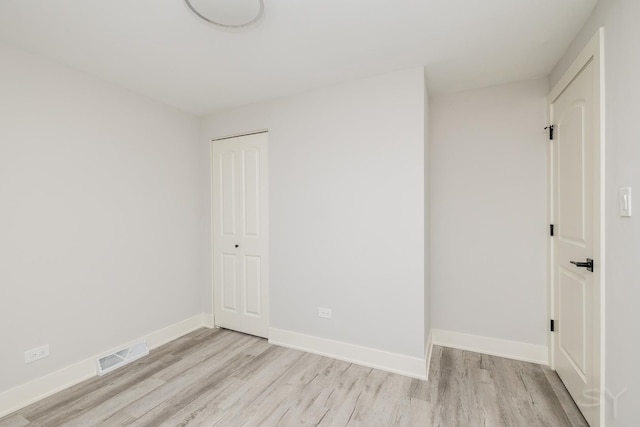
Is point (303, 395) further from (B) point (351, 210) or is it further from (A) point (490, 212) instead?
(A) point (490, 212)

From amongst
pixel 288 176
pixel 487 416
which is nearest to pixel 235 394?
pixel 487 416

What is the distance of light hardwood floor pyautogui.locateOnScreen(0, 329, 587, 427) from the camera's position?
176cm

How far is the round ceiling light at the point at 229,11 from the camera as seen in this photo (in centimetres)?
147

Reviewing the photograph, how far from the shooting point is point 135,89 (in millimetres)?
2600

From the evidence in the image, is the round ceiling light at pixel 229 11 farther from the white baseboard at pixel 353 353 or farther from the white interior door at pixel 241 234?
the white baseboard at pixel 353 353

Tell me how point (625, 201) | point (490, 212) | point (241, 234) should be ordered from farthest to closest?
point (241, 234)
point (490, 212)
point (625, 201)

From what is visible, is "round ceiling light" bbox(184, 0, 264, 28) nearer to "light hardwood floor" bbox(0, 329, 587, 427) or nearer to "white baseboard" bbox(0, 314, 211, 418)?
"light hardwood floor" bbox(0, 329, 587, 427)

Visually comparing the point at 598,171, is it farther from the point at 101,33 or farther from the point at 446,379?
the point at 101,33

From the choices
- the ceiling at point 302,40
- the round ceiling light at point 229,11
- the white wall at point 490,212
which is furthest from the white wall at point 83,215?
the white wall at point 490,212

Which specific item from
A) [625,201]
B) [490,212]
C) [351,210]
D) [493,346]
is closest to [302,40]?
[351,210]

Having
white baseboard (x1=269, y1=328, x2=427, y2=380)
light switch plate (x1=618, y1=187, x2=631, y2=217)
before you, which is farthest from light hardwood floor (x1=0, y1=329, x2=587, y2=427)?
light switch plate (x1=618, y1=187, x2=631, y2=217)

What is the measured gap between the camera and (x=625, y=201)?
1271mm

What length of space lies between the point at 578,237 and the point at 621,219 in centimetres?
58

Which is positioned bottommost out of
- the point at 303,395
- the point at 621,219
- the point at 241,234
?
the point at 303,395
